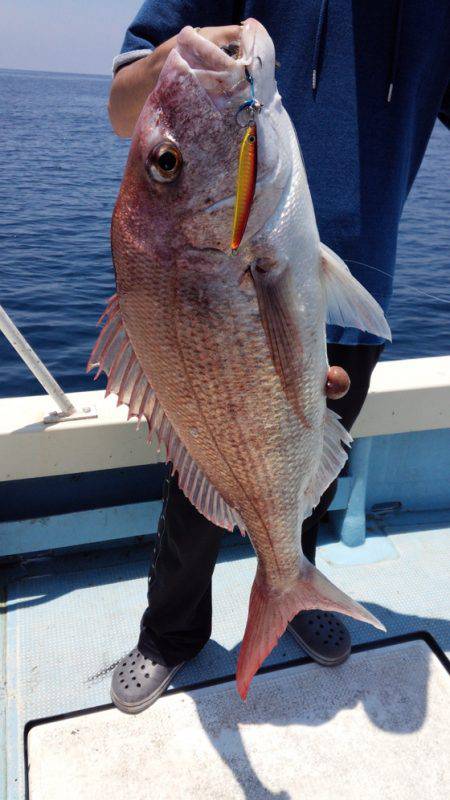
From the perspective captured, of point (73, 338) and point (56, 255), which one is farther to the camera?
point (56, 255)

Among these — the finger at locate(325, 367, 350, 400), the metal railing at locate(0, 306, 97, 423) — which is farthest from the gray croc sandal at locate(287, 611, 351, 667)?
the finger at locate(325, 367, 350, 400)

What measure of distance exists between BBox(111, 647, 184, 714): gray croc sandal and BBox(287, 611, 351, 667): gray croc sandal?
19.6 inches

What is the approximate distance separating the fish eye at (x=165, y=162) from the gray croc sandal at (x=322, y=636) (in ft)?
6.05

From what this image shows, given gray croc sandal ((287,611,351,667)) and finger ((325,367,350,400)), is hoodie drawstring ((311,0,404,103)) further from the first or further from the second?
gray croc sandal ((287,611,351,667))

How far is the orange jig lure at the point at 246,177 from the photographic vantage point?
47.9 inches

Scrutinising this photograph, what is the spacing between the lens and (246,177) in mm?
1229

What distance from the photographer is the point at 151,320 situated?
1406mm

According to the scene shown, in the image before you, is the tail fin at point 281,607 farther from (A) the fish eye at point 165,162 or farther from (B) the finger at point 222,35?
(B) the finger at point 222,35

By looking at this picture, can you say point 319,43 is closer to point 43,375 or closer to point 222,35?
point 222,35

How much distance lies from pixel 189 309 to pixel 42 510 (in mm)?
1960

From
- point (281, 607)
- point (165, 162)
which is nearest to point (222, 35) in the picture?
point (165, 162)

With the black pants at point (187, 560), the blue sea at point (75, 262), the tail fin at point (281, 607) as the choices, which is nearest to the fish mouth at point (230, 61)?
the blue sea at point (75, 262)

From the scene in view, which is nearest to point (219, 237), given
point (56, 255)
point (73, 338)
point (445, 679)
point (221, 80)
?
point (221, 80)

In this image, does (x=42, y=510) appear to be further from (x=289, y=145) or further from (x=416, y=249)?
(x=416, y=249)
